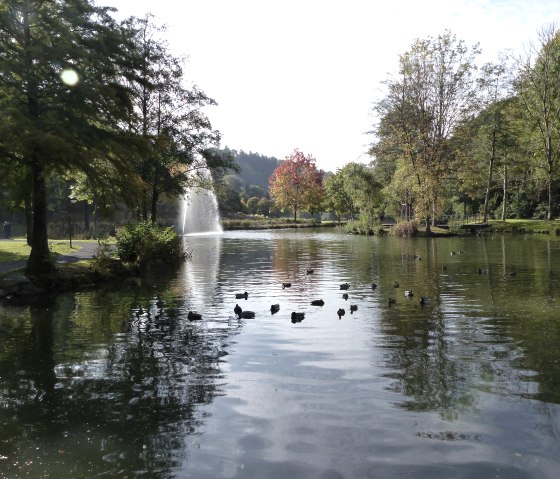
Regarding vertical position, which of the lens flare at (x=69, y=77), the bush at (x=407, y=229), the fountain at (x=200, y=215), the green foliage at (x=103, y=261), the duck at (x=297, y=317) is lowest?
the duck at (x=297, y=317)

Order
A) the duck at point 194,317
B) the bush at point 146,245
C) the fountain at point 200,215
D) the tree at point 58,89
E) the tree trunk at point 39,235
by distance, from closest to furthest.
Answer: the duck at point 194,317, the tree at point 58,89, the tree trunk at point 39,235, the bush at point 146,245, the fountain at point 200,215

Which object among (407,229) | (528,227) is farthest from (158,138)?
(528,227)

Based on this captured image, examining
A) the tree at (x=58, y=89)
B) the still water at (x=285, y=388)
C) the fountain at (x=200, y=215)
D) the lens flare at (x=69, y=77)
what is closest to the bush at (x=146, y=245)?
the tree at (x=58, y=89)

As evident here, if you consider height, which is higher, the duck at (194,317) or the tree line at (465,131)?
the tree line at (465,131)

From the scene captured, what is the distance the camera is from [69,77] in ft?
56.9

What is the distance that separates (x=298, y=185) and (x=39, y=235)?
81.6m

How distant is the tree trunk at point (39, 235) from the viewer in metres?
18.4

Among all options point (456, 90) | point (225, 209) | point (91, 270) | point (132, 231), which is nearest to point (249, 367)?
point (91, 270)

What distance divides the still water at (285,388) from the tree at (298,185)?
8236 cm

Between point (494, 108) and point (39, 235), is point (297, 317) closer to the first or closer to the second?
point (39, 235)

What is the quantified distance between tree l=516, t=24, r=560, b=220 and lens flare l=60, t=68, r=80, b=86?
4809 cm

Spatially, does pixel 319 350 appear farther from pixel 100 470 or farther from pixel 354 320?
pixel 100 470

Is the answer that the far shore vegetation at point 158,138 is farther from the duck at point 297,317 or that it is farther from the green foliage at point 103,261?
the duck at point 297,317

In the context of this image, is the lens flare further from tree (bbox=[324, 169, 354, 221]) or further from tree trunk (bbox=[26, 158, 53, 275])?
tree (bbox=[324, 169, 354, 221])
